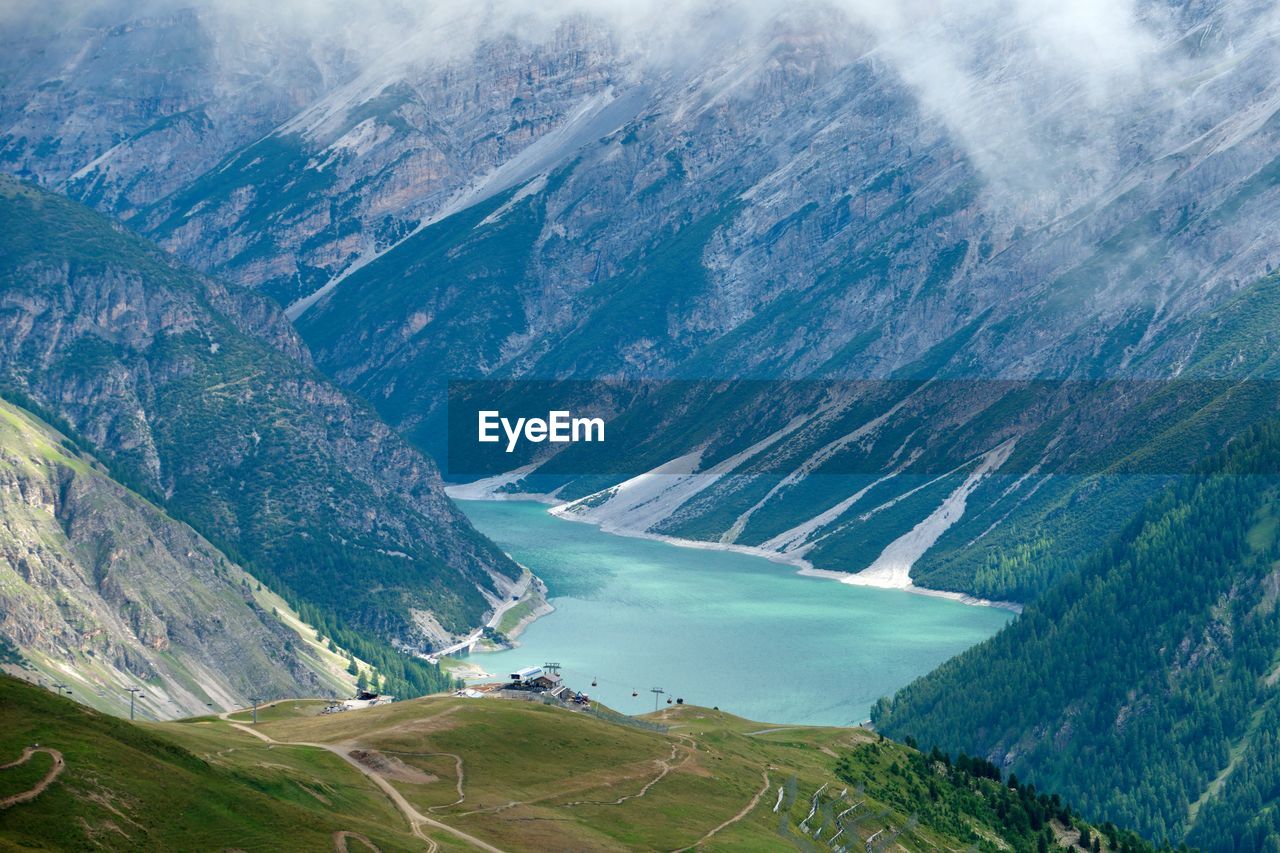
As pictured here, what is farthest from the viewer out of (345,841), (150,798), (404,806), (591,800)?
(591,800)

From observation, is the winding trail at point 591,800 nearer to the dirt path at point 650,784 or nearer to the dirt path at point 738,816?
the dirt path at point 650,784

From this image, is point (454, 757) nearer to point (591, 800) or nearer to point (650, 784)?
point (591, 800)

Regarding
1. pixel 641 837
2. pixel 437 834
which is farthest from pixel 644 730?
pixel 437 834

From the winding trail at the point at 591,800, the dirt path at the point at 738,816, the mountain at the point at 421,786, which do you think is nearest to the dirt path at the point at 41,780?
the mountain at the point at 421,786

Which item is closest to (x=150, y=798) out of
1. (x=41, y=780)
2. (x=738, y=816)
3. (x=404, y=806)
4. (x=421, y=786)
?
(x=41, y=780)

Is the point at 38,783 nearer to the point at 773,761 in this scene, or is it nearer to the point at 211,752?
the point at 211,752
